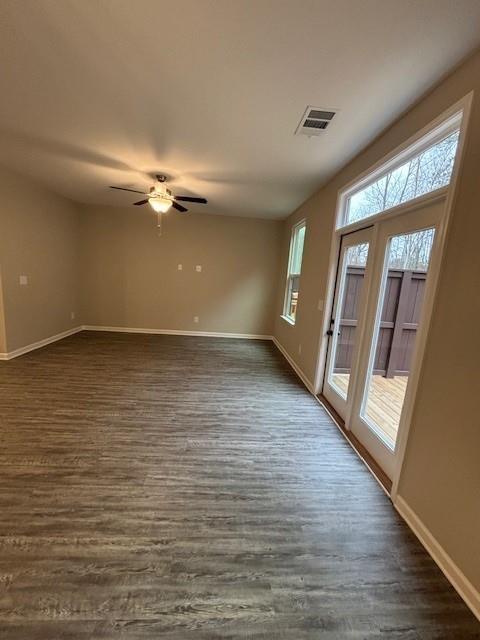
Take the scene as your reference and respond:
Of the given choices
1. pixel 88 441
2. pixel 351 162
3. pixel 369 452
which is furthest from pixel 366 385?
pixel 88 441

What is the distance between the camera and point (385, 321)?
2.30m

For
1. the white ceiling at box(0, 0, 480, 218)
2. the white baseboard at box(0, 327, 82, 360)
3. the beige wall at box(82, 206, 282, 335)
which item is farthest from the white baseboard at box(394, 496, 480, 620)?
the white baseboard at box(0, 327, 82, 360)

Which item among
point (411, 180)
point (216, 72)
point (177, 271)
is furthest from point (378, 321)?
point (177, 271)

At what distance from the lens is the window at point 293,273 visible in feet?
16.7

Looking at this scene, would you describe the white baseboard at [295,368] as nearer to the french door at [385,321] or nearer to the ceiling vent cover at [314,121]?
the french door at [385,321]

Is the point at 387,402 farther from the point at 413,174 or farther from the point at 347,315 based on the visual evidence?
the point at 413,174

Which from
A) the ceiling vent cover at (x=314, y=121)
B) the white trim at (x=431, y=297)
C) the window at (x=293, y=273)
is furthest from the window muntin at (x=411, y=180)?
the window at (x=293, y=273)

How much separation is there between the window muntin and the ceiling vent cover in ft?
2.20

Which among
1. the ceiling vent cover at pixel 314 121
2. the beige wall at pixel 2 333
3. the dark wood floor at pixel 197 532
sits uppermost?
the ceiling vent cover at pixel 314 121

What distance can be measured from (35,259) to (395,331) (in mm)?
5115

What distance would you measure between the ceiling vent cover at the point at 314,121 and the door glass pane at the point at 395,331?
1.08 m

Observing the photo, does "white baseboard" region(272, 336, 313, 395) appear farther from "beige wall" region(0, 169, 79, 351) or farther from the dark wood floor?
"beige wall" region(0, 169, 79, 351)

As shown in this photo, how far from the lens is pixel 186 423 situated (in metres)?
2.66

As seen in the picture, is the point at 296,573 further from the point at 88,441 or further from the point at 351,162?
the point at 351,162
